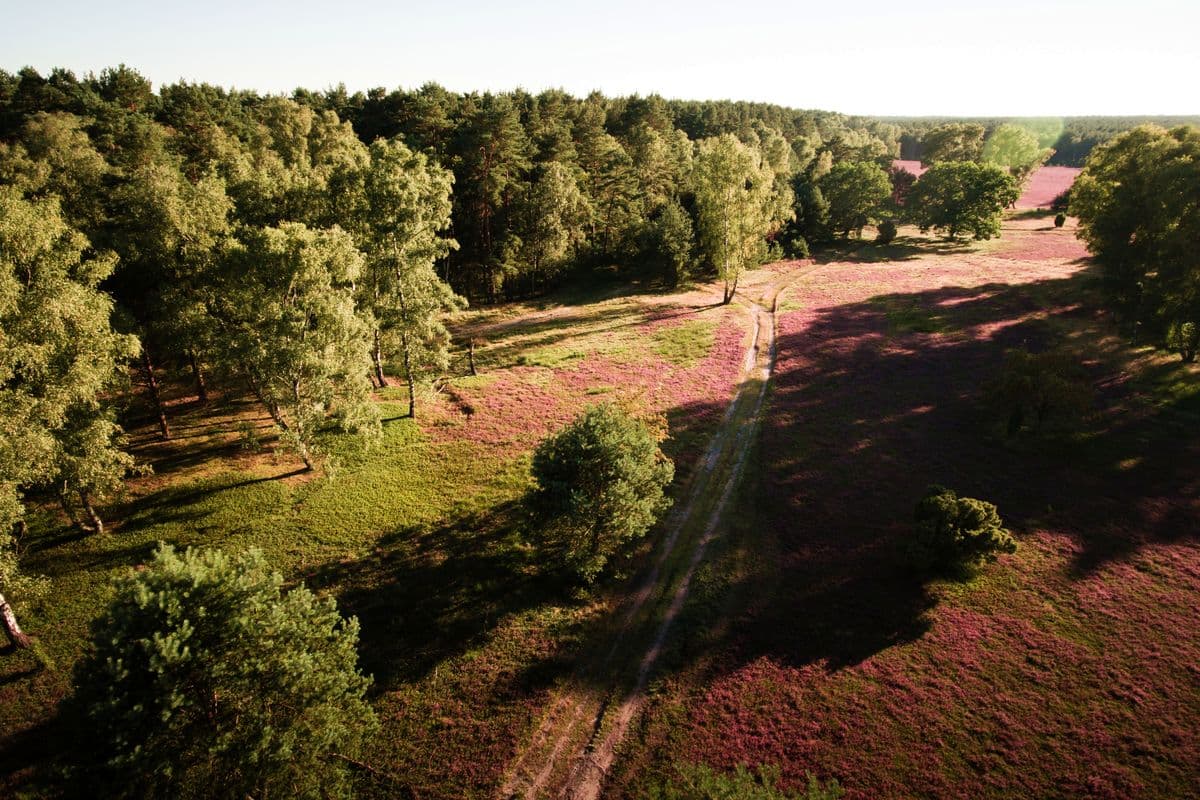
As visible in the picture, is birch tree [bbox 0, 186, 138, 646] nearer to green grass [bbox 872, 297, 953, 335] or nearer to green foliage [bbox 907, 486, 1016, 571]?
green foliage [bbox 907, 486, 1016, 571]

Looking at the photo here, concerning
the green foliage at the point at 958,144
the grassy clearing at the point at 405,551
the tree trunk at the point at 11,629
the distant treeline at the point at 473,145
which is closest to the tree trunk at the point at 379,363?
the grassy clearing at the point at 405,551

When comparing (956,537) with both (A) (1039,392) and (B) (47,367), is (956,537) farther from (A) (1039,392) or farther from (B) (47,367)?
(B) (47,367)

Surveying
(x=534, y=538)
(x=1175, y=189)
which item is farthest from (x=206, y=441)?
(x=1175, y=189)

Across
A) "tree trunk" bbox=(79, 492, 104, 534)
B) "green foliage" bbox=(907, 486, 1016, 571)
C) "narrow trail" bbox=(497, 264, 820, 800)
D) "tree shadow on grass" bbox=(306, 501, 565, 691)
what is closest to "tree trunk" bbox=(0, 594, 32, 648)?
"tree trunk" bbox=(79, 492, 104, 534)

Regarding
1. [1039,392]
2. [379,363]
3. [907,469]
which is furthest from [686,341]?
[379,363]

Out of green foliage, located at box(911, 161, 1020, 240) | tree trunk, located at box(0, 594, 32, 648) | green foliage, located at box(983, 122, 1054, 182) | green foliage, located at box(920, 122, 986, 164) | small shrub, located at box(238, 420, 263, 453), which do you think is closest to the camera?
tree trunk, located at box(0, 594, 32, 648)

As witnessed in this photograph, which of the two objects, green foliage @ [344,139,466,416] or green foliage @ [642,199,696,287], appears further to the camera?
green foliage @ [642,199,696,287]

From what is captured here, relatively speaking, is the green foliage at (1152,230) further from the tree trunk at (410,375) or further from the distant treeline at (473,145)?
the tree trunk at (410,375)
